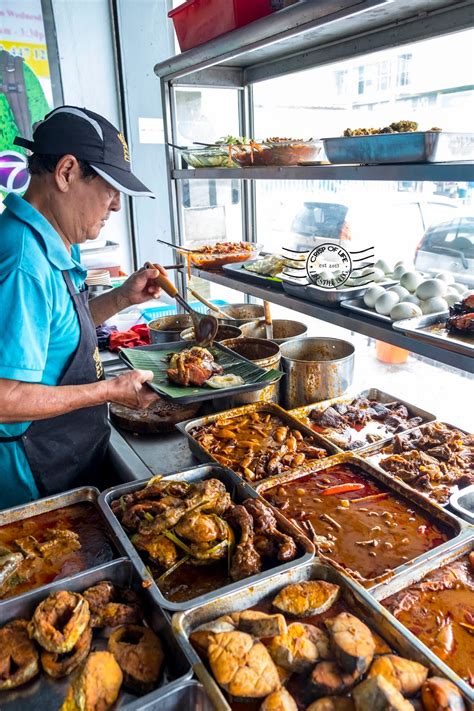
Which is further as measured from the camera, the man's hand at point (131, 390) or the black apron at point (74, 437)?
the black apron at point (74, 437)

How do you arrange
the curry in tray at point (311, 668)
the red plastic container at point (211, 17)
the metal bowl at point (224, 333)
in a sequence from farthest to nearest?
1. the metal bowl at point (224, 333)
2. the red plastic container at point (211, 17)
3. the curry in tray at point (311, 668)

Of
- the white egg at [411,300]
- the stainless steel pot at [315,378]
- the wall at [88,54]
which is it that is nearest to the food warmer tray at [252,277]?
the stainless steel pot at [315,378]

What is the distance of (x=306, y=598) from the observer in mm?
1427

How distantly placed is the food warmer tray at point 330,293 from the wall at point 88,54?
4.40 metres

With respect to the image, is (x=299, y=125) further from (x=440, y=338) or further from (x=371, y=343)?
(x=440, y=338)

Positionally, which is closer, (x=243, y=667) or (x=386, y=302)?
(x=243, y=667)

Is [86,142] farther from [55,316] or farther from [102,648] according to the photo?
[102,648]

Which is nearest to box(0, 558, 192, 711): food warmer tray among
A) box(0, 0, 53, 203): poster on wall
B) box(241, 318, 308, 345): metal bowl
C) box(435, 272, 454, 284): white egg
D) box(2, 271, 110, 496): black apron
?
box(2, 271, 110, 496): black apron

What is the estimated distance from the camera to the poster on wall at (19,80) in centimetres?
513

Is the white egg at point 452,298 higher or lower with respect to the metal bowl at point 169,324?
higher

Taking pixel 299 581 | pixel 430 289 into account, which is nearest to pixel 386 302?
pixel 430 289

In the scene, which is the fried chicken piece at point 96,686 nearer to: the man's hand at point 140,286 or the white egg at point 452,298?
the white egg at point 452,298

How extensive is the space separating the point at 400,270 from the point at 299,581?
1537 millimetres

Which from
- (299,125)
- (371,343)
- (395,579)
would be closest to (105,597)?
(395,579)
